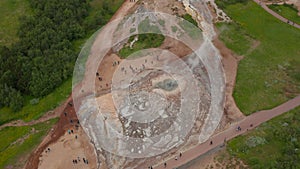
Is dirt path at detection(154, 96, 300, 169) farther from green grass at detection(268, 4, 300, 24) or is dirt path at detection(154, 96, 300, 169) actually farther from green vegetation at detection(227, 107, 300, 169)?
green grass at detection(268, 4, 300, 24)

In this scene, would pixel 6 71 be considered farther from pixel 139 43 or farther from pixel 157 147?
pixel 157 147

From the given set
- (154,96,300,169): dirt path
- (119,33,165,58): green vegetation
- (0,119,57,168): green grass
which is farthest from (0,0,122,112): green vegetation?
(154,96,300,169): dirt path

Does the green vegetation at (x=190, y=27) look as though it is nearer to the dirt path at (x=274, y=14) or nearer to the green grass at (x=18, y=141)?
→ the dirt path at (x=274, y=14)

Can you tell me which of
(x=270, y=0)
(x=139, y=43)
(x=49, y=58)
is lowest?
(x=270, y=0)

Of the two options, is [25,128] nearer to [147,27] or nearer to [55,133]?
[55,133]

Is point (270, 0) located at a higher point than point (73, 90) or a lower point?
Answer: lower

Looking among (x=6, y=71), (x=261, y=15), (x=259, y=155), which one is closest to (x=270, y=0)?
(x=261, y=15)

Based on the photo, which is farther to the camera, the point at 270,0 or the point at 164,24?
the point at 270,0
